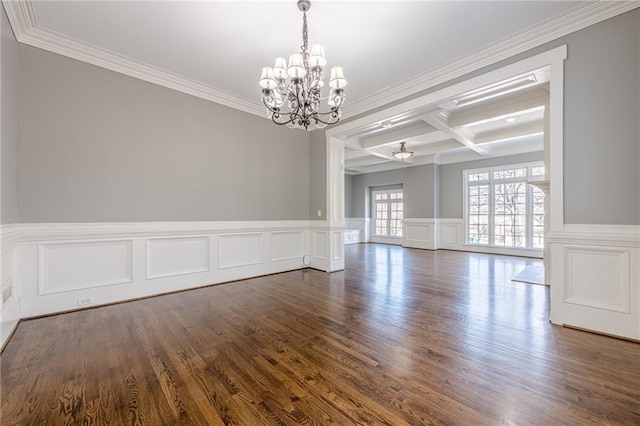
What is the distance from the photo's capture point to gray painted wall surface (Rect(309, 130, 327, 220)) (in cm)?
516

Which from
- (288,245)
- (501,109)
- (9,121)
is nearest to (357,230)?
(288,245)

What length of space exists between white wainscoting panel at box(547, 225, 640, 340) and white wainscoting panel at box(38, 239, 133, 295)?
4815mm

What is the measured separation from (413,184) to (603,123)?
262 inches

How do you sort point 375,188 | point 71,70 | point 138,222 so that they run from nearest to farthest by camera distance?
point 71,70
point 138,222
point 375,188

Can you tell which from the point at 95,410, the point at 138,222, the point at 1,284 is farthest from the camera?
the point at 138,222

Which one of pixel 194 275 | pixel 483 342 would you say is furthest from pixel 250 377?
pixel 194 275

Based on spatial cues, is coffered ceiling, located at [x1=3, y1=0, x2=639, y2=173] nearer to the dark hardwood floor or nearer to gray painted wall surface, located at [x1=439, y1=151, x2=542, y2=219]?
the dark hardwood floor

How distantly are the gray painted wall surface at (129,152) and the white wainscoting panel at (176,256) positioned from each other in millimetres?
353

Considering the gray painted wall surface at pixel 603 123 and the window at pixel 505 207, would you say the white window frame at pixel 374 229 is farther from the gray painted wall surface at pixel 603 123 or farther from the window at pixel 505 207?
the gray painted wall surface at pixel 603 123

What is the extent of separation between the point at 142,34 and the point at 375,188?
8843mm

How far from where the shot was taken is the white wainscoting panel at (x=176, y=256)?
3588 mm

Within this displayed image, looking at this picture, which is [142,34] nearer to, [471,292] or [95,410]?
[95,410]

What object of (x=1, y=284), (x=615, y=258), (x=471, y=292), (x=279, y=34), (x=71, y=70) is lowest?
(x=471, y=292)

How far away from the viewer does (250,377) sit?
177cm
